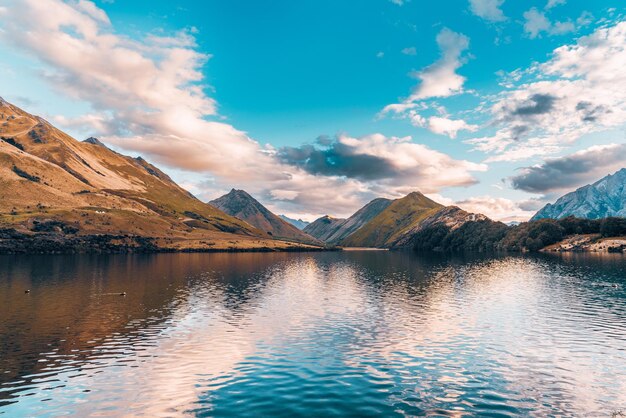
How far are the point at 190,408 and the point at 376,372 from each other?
63.4 ft

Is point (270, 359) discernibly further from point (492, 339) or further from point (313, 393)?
point (492, 339)

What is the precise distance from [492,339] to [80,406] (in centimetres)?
5142

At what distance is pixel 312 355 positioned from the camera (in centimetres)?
4738

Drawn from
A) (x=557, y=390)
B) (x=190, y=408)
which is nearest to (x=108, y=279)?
(x=190, y=408)

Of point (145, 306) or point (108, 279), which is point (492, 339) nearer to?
point (145, 306)

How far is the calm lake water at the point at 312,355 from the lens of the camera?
32.8 metres

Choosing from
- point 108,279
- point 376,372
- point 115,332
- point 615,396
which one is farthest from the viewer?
point 108,279

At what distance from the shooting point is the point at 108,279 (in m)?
135

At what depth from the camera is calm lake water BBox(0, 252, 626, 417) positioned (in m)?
32.8

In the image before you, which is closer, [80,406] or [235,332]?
[80,406]

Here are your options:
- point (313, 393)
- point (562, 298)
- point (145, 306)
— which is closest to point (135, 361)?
point (313, 393)

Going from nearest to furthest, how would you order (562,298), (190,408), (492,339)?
(190,408) < (492,339) < (562,298)

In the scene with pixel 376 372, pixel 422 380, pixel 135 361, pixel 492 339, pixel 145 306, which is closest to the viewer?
pixel 422 380

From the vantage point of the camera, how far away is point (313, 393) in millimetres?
34719
